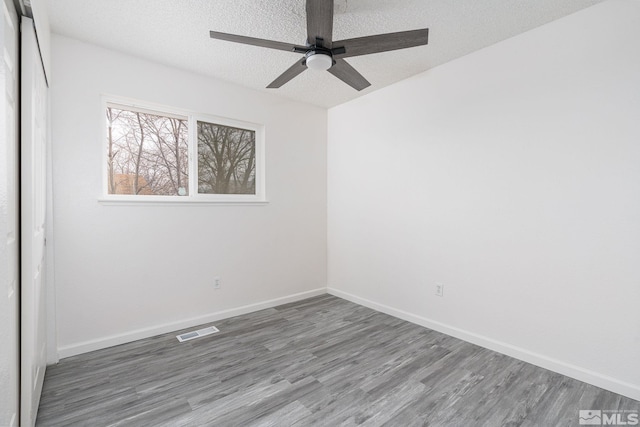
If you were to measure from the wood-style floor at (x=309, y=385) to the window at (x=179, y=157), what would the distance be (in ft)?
4.74

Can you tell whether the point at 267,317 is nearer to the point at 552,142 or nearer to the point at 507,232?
the point at 507,232

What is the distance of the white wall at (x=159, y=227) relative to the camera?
2439mm

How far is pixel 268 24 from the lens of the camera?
226 cm

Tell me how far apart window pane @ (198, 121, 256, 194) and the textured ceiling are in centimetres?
70

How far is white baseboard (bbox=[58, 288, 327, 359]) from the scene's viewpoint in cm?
247

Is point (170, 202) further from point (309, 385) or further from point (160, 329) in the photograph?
point (309, 385)

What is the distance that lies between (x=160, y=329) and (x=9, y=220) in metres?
1.91

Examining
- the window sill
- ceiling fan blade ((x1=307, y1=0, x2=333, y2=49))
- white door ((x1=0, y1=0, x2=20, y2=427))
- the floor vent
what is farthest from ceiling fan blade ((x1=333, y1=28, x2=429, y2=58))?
the floor vent

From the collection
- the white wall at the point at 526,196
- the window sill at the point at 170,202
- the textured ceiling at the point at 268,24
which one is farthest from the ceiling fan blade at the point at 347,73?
the window sill at the point at 170,202

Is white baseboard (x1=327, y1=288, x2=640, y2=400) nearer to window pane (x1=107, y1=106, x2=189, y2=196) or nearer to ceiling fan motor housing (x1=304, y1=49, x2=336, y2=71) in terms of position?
ceiling fan motor housing (x1=304, y1=49, x2=336, y2=71)

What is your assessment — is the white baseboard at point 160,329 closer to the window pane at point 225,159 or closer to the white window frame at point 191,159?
the white window frame at point 191,159

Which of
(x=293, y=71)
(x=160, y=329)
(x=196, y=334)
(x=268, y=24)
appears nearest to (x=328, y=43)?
(x=293, y=71)

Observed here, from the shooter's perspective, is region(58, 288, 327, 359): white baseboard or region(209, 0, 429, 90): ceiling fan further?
region(58, 288, 327, 359): white baseboard

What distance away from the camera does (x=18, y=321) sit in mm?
1467
